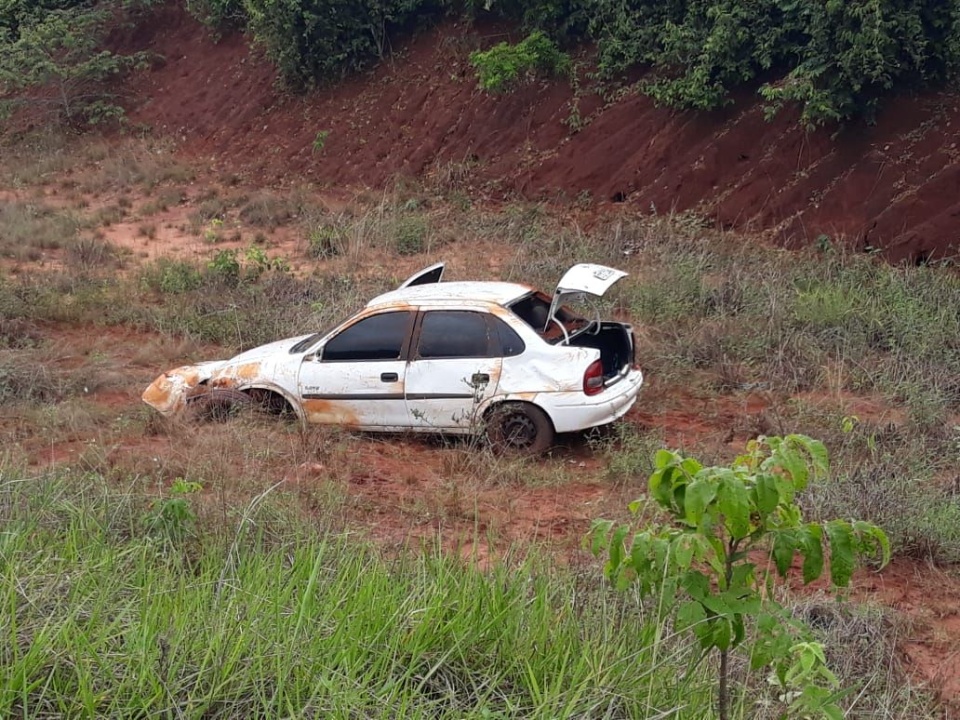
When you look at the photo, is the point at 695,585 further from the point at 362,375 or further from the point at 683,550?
the point at 362,375

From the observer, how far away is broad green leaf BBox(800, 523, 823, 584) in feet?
11.3

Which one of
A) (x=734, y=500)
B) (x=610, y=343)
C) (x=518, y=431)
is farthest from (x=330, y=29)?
(x=734, y=500)

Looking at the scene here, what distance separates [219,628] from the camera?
360 cm

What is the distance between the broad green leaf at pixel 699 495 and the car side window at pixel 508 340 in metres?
5.16

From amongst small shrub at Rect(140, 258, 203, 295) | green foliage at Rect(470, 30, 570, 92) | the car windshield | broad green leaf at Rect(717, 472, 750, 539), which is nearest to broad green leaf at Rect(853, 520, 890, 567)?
broad green leaf at Rect(717, 472, 750, 539)

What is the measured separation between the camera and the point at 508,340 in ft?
27.7

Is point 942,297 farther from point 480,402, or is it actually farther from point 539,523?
point 539,523

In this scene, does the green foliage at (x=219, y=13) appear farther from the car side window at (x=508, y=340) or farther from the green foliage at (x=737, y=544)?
the green foliage at (x=737, y=544)

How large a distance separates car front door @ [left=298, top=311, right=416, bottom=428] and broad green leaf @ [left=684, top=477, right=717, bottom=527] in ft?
18.1

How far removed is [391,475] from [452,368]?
41.9 inches

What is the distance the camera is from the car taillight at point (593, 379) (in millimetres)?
8305

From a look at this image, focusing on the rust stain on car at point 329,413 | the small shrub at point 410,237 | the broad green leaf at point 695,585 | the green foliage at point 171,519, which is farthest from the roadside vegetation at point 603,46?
the broad green leaf at point 695,585

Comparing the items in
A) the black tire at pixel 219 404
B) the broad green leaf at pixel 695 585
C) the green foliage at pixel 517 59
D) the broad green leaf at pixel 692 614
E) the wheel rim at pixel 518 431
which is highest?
the broad green leaf at pixel 695 585

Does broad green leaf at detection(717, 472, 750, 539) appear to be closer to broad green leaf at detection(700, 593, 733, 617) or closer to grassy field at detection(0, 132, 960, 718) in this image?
broad green leaf at detection(700, 593, 733, 617)
